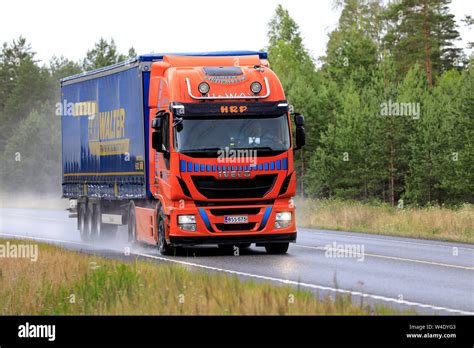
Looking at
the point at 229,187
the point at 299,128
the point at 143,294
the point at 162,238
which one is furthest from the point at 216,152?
the point at 143,294

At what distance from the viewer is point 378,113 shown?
2121 inches

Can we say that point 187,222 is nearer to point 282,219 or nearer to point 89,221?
point 282,219

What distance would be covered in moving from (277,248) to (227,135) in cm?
284

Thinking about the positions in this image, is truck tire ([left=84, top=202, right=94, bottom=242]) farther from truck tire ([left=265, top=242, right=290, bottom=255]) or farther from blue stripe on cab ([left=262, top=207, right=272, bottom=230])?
blue stripe on cab ([left=262, top=207, right=272, bottom=230])

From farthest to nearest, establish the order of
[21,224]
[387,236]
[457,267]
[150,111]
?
[21,224] < [387,236] < [150,111] < [457,267]

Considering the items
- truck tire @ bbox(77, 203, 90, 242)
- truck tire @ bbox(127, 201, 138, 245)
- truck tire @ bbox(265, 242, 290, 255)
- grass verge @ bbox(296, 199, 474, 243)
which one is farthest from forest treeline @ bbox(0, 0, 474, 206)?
truck tire @ bbox(265, 242, 290, 255)

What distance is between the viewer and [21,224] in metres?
41.1

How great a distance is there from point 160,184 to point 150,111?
1854 millimetres

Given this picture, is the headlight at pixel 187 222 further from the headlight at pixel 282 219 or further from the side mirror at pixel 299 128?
the side mirror at pixel 299 128

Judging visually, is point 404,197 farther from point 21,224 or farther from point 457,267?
point 457,267

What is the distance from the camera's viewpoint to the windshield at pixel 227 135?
21656 millimetres

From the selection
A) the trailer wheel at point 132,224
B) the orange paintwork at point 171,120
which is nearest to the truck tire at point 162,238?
the orange paintwork at point 171,120

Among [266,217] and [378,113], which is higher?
[378,113]
